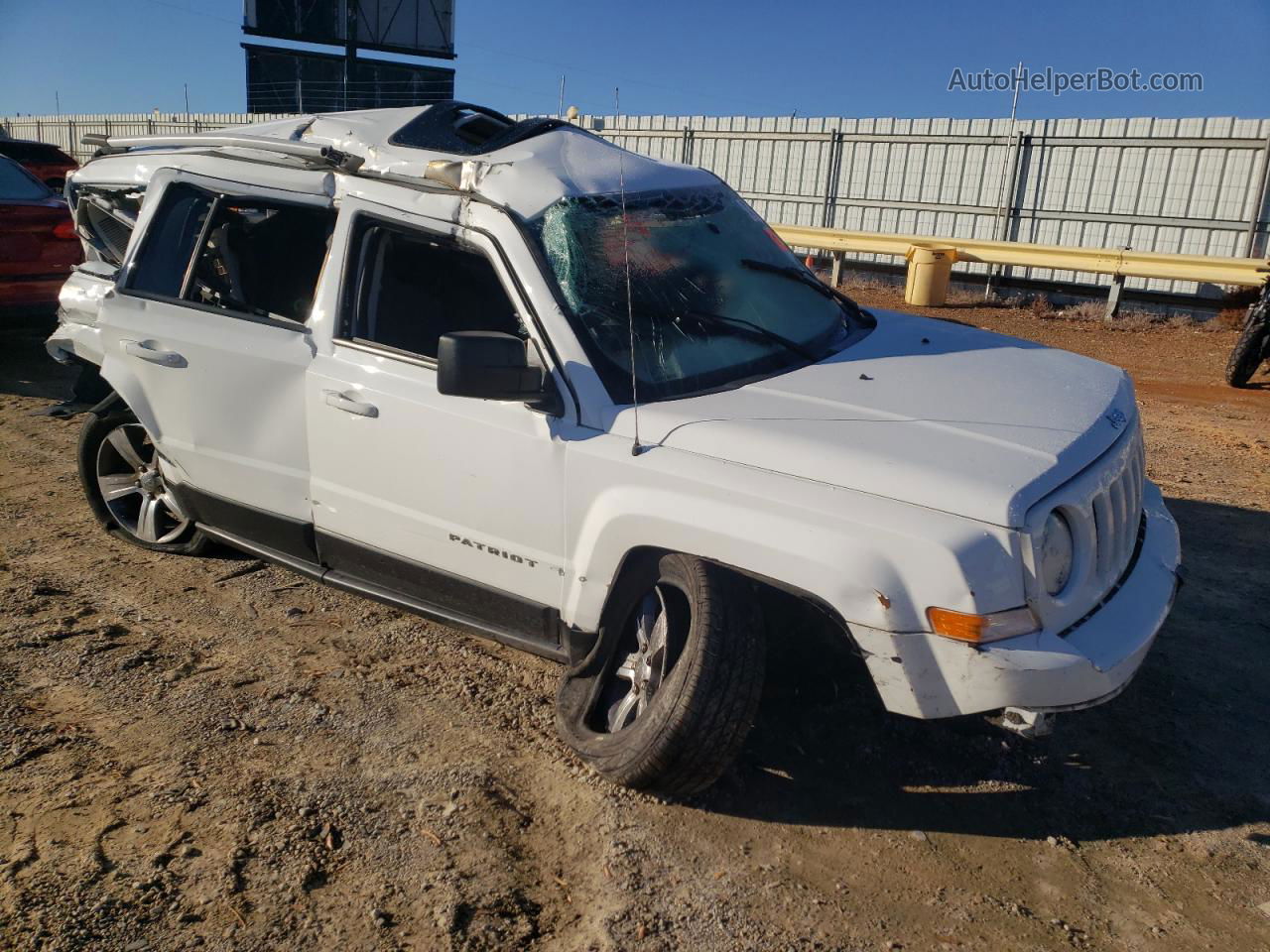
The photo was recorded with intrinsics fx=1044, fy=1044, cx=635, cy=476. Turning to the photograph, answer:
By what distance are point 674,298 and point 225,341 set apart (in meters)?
1.84

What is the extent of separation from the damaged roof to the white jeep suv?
0.02 metres

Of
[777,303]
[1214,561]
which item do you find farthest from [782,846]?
[1214,561]

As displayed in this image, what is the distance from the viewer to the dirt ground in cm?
277

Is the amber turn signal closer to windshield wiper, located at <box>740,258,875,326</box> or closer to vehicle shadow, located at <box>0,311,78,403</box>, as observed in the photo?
windshield wiper, located at <box>740,258,875,326</box>

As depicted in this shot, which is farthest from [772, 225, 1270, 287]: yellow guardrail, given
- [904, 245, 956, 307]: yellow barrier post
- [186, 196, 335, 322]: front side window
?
[186, 196, 335, 322]: front side window

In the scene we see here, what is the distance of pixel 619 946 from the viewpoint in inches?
105

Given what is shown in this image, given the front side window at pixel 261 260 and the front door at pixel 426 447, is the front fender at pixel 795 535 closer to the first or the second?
the front door at pixel 426 447

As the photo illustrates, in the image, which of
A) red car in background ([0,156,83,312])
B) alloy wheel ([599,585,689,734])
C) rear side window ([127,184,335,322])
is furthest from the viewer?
red car in background ([0,156,83,312])

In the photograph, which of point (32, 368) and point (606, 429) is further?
point (32, 368)

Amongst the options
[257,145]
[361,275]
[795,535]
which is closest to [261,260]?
[257,145]

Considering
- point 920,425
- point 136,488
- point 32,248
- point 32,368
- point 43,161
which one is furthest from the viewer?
point 43,161

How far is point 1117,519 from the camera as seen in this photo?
3.26 m

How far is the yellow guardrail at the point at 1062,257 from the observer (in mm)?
13180

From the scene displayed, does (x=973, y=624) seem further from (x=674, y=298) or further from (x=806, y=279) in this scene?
(x=806, y=279)
